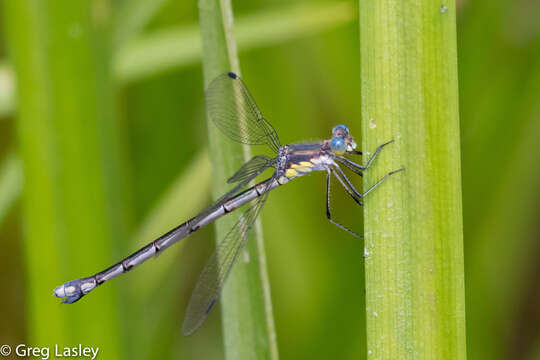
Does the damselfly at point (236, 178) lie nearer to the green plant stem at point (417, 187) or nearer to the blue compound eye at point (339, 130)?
the blue compound eye at point (339, 130)

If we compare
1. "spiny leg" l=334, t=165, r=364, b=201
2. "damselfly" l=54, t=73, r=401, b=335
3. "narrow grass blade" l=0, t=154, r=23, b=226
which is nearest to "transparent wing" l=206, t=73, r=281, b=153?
"damselfly" l=54, t=73, r=401, b=335

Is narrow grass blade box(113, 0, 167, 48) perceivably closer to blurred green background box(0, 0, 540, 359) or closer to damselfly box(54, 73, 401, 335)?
blurred green background box(0, 0, 540, 359)

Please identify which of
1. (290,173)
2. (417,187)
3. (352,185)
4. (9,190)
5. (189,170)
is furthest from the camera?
(189,170)

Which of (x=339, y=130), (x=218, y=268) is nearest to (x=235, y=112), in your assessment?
(x=339, y=130)

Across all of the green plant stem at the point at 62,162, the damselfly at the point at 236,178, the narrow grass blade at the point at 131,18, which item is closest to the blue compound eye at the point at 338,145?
the damselfly at the point at 236,178

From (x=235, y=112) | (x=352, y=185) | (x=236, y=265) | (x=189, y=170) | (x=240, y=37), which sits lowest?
(x=236, y=265)

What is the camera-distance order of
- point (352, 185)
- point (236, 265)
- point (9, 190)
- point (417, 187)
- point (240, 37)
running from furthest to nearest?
point (9, 190)
point (240, 37)
point (352, 185)
point (236, 265)
point (417, 187)

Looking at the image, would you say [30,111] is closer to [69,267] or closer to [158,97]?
[69,267]

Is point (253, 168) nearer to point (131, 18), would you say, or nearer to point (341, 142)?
point (341, 142)

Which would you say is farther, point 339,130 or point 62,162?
point 339,130
